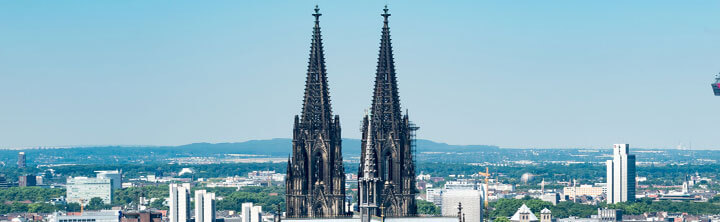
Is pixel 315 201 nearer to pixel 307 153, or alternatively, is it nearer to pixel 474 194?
pixel 307 153

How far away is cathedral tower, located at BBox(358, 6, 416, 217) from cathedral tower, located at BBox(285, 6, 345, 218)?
8.83 feet

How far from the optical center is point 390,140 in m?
123

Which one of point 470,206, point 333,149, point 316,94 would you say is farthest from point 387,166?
point 470,206

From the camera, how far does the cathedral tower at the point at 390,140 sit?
122 meters

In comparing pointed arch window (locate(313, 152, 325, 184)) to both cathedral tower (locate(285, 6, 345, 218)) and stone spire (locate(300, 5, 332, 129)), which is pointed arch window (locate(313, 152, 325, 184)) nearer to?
cathedral tower (locate(285, 6, 345, 218))

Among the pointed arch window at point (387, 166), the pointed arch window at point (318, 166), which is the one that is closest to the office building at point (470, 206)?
the pointed arch window at point (387, 166)

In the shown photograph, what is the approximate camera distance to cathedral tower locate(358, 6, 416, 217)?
121938 mm

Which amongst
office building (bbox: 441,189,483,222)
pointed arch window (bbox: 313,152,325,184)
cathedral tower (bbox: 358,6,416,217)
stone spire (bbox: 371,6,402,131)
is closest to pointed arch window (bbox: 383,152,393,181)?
cathedral tower (bbox: 358,6,416,217)

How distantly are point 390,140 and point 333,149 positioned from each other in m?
3.87

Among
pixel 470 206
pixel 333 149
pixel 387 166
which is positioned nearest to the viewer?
pixel 333 149

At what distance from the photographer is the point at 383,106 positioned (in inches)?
4887

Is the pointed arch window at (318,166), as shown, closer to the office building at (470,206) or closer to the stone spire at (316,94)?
the stone spire at (316,94)

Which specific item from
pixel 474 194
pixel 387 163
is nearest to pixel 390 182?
pixel 387 163

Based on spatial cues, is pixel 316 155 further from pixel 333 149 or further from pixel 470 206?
pixel 470 206
